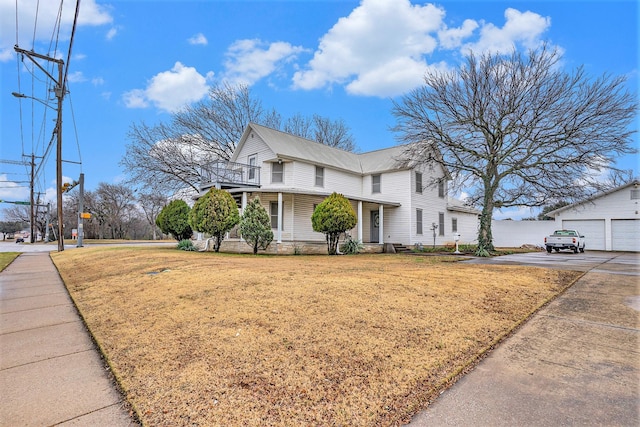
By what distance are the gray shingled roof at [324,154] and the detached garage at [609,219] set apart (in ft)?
40.3

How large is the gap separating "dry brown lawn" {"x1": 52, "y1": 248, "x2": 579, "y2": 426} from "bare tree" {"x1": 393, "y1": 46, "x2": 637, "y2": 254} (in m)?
11.2

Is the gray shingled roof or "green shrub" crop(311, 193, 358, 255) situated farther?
the gray shingled roof

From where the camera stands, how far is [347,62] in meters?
17.3

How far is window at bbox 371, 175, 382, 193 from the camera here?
825 inches

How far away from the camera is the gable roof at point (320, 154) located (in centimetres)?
1778

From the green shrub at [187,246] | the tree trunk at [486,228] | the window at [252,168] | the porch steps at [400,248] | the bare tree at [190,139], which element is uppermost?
the bare tree at [190,139]

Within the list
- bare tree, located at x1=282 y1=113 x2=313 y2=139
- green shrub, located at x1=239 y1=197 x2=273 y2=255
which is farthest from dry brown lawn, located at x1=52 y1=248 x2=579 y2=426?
bare tree, located at x1=282 y1=113 x2=313 y2=139

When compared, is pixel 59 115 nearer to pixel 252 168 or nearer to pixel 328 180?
pixel 252 168

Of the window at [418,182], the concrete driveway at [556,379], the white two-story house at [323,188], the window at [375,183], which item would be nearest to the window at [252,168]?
the white two-story house at [323,188]

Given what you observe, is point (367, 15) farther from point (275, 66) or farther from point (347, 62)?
point (275, 66)

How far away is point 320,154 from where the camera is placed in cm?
1991

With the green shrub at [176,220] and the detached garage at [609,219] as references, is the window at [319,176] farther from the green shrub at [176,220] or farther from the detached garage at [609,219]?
the detached garage at [609,219]

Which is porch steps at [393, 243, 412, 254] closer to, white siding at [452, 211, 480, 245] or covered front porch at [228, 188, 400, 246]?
covered front porch at [228, 188, 400, 246]

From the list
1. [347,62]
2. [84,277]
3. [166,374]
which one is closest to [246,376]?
[166,374]
